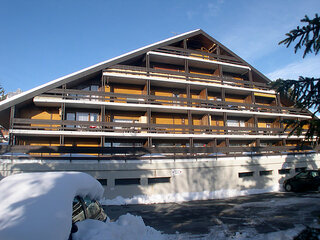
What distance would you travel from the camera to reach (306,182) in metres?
16.4

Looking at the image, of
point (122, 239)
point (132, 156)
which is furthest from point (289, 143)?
point (122, 239)

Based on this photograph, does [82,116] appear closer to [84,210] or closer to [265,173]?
[84,210]

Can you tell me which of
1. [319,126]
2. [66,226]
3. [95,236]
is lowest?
[95,236]

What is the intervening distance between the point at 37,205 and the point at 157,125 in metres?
16.3

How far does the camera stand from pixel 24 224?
9.30ft

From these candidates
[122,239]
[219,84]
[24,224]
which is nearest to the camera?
[24,224]

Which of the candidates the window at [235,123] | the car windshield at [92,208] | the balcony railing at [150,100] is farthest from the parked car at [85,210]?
the window at [235,123]

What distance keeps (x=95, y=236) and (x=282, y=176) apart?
793 inches

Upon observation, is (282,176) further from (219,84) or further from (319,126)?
(319,126)

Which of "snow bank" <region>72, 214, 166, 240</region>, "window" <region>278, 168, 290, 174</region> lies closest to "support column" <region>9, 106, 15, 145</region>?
"snow bank" <region>72, 214, 166, 240</region>

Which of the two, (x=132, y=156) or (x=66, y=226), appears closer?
(x=66, y=226)

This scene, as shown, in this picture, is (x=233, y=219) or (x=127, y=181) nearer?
(x=233, y=219)

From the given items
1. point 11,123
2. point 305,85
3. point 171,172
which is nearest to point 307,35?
point 305,85

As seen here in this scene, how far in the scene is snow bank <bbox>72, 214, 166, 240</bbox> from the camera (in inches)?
142
